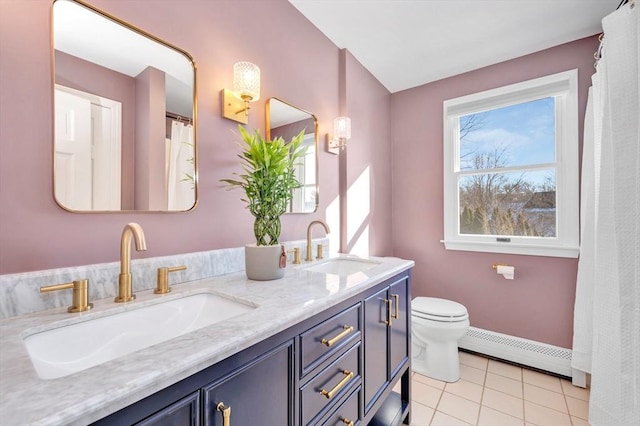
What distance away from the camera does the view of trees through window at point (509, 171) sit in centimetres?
220

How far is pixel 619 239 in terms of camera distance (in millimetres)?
1252

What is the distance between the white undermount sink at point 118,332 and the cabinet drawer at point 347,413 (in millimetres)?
505

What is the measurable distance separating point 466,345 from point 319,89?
7.90ft

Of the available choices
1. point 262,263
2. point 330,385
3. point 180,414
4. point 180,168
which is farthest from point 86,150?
point 330,385

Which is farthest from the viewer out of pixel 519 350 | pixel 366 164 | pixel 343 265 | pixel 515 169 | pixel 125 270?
pixel 366 164

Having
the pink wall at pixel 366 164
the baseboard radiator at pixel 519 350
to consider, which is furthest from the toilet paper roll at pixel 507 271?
the pink wall at pixel 366 164

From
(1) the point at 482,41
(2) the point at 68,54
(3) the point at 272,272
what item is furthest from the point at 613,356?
(2) the point at 68,54

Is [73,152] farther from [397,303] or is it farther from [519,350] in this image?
[519,350]

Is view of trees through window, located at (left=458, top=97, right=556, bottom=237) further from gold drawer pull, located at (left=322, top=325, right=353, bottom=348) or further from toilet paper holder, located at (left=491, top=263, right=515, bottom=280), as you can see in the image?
gold drawer pull, located at (left=322, top=325, right=353, bottom=348)

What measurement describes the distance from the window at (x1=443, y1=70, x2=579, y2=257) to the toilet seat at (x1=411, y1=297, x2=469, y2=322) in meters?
0.60

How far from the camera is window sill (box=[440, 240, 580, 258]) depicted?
80.9 inches

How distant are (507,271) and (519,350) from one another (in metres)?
0.62

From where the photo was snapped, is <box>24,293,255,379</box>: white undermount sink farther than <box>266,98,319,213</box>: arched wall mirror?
No

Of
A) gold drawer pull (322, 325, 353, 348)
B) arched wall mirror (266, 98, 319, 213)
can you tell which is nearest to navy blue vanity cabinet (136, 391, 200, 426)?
gold drawer pull (322, 325, 353, 348)
